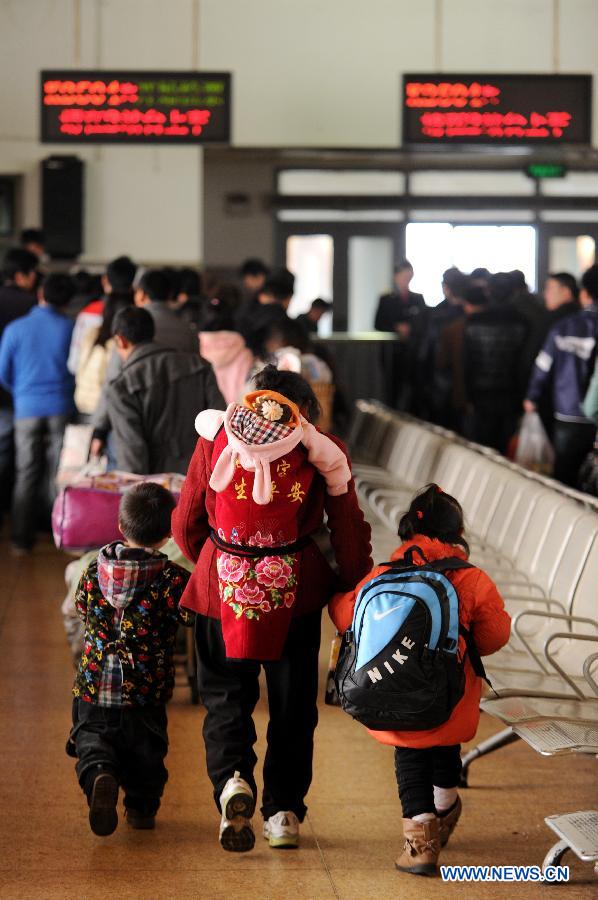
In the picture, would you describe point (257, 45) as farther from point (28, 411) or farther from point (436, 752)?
point (436, 752)

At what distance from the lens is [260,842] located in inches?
172

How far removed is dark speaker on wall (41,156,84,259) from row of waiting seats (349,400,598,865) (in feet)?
19.1

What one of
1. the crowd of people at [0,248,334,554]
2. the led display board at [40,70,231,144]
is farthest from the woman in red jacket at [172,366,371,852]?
the led display board at [40,70,231,144]

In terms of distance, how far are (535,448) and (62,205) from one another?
6.05 metres

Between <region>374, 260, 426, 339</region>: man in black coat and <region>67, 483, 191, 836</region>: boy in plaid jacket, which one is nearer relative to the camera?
<region>67, 483, 191, 836</region>: boy in plaid jacket

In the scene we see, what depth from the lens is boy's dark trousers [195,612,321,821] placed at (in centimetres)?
425

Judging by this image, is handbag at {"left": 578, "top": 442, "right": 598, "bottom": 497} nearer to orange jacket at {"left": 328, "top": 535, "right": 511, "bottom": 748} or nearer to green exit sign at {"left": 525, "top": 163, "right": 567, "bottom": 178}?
orange jacket at {"left": 328, "top": 535, "right": 511, "bottom": 748}

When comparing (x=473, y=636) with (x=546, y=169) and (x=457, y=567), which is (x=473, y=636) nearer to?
(x=457, y=567)

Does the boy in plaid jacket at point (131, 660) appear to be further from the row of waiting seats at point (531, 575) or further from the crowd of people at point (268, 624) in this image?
the row of waiting seats at point (531, 575)

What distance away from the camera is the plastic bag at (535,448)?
9945mm

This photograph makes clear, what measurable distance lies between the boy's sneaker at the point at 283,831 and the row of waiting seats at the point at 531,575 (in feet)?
2.34

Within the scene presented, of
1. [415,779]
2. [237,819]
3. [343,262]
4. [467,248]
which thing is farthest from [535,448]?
[467,248]

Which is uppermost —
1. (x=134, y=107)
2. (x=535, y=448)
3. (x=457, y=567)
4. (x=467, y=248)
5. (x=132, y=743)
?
(x=134, y=107)

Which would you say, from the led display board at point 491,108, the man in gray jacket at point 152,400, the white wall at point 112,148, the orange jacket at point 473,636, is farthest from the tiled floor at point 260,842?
the white wall at point 112,148
